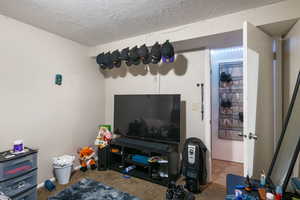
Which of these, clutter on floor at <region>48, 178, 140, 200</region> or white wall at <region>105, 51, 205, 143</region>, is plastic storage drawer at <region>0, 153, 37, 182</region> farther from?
white wall at <region>105, 51, 205, 143</region>

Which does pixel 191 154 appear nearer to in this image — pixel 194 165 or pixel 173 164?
pixel 194 165

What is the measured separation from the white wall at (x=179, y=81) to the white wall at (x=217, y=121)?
1093 millimetres

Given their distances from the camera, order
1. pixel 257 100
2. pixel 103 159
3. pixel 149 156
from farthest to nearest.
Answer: pixel 103 159
pixel 149 156
pixel 257 100

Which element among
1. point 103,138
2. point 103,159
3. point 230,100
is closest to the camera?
point 103,159

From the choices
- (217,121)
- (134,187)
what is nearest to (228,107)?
(217,121)

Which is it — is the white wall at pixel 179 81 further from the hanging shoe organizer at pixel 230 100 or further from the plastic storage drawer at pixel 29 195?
the plastic storage drawer at pixel 29 195

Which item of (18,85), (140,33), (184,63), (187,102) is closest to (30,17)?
(18,85)

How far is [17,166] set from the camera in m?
1.85

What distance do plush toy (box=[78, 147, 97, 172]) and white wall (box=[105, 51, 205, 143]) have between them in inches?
51.2

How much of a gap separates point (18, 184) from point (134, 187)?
56.1 inches

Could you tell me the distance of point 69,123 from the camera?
9.16 ft

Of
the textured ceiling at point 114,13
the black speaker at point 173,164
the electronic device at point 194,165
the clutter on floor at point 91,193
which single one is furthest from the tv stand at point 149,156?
the textured ceiling at point 114,13

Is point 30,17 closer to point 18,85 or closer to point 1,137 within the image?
point 18,85

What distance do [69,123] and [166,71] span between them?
193 cm
